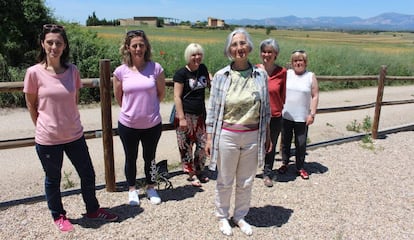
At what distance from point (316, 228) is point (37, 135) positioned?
9.09ft

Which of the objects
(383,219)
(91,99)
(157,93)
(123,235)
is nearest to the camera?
(123,235)

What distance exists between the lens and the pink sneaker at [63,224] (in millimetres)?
3469

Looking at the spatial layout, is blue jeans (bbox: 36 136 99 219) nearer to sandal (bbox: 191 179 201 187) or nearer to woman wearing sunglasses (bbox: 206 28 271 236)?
woman wearing sunglasses (bbox: 206 28 271 236)

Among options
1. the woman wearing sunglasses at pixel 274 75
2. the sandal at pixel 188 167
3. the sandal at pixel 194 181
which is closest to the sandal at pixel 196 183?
the sandal at pixel 194 181

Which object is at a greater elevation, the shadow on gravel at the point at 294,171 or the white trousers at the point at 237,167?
the white trousers at the point at 237,167

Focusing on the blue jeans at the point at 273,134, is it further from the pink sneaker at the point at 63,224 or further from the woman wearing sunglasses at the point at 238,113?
the pink sneaker at the point at 63,224

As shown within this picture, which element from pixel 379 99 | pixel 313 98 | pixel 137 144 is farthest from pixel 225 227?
pixel 379 99

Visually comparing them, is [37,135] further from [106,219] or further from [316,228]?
[316,228]

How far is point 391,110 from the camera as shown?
1142 centimetres

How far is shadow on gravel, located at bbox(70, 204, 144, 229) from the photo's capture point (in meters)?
3.63

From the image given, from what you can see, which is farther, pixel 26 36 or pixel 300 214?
pixel 26 36

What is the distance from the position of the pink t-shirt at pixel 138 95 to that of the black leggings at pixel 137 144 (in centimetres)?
8

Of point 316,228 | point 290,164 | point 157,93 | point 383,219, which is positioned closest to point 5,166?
point 157,93

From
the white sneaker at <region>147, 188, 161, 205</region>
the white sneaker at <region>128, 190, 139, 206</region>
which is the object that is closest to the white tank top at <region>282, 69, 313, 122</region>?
the white sneaker at <region>147, 188, 161, 205</region>
